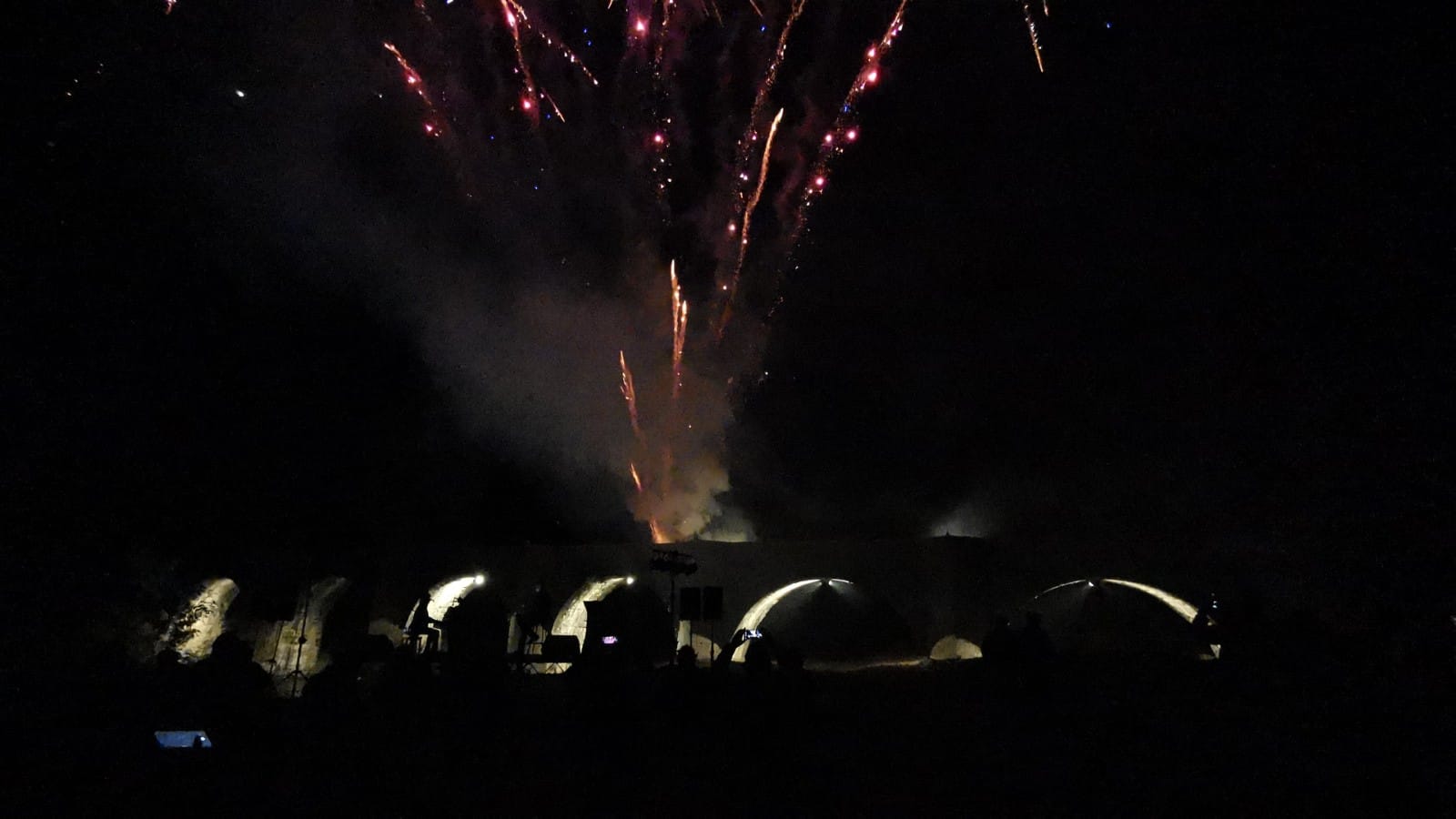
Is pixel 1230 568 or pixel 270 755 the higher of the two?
pixel 1230 568

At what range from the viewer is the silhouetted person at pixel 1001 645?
998cm

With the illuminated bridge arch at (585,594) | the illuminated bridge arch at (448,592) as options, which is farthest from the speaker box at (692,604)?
the illuminated bridge arch at (448,592)

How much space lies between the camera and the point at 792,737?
22.6 feet

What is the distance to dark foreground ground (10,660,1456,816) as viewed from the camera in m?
5.50

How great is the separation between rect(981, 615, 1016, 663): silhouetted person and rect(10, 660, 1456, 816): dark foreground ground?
0.77 meters

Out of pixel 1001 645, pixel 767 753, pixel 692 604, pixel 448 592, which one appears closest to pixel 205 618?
pixel 448 592

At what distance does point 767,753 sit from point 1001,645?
513 centimetres

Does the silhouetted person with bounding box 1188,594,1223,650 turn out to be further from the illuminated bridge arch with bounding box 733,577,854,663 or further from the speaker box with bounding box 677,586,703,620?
the speaker box with bounding box 677,586,703,620

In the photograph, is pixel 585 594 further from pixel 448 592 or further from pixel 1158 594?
pixel 1158 594

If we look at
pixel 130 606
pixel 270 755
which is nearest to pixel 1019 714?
pixel 270 755

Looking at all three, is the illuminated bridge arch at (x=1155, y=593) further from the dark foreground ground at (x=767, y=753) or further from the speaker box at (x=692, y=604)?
the speaker box at (x=692, y=604)

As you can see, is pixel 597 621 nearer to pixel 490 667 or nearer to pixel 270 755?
pixel 490 667

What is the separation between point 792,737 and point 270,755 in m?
5.02

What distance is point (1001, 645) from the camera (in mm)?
10188
